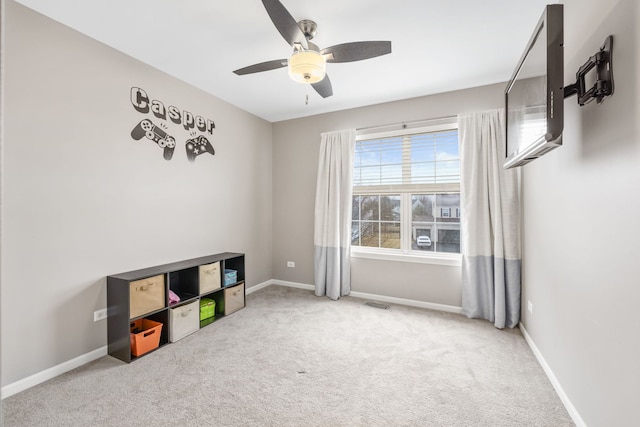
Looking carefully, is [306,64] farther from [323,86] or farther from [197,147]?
[197,147]

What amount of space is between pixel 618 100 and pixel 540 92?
34 cm

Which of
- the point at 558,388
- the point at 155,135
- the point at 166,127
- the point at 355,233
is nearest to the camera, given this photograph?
the point at 558,388

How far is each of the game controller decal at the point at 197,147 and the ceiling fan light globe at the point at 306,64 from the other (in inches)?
67.5

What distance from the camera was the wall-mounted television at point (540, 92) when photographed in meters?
1.64

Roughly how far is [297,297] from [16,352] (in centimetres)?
271

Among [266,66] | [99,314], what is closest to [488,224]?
[266,66]

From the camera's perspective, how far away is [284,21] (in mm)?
2059

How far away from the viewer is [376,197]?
13.9 feet

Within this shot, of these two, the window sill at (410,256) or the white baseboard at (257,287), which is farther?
the white baseboard at (257,287)

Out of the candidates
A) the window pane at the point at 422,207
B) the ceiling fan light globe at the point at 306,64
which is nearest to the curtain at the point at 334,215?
the window pane at the point at 422,207

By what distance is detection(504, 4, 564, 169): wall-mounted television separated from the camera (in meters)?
1.64

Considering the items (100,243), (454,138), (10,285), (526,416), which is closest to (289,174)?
(454,138)

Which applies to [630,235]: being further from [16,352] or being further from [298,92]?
[16,352]

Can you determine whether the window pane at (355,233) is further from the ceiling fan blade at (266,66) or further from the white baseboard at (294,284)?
the ceiling fan blade at (266,66)
